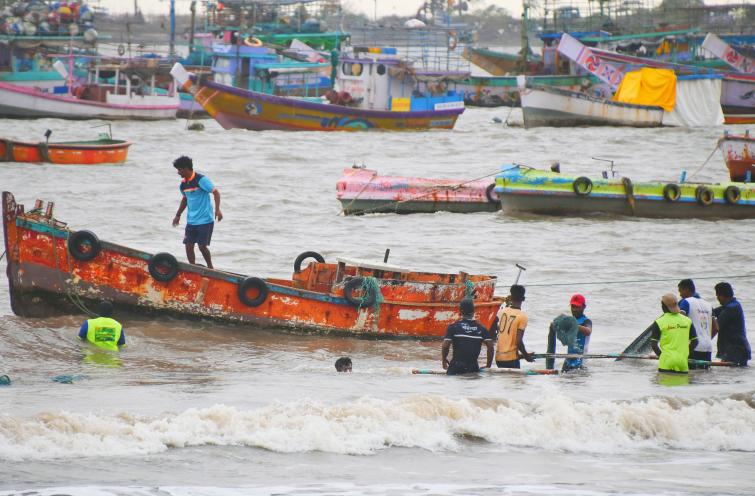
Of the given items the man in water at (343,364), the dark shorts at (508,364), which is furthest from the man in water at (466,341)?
the man in water at (343,364)

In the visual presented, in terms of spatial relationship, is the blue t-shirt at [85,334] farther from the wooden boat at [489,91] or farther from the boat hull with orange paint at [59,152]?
the wooden boat at [489,91]

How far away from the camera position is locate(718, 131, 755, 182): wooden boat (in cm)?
2789

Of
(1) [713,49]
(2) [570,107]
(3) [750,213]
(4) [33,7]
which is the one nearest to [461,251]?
(3) [750,213]

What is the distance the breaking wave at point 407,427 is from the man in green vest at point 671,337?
36.4 inches

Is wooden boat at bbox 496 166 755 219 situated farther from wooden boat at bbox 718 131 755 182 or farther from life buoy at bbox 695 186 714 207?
wooden boat at bbox 718 131 755 182

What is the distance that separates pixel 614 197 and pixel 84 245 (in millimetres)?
13704

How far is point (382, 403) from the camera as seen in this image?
9.69 metres

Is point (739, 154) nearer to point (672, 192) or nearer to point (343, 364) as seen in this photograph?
point (672, 192)

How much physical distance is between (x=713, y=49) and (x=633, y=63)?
708cm

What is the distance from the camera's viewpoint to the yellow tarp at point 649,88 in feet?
163

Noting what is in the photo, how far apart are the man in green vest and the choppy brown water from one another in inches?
9.8

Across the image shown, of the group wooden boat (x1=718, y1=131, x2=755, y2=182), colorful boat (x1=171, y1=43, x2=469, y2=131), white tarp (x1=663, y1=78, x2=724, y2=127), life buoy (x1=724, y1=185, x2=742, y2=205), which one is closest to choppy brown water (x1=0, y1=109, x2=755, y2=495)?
life buoy (x1=724, y1=185, x2=742, y2=205)

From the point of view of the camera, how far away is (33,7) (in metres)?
58.7

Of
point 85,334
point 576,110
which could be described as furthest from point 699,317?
point 576,110
